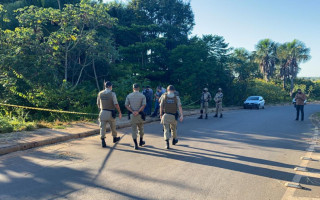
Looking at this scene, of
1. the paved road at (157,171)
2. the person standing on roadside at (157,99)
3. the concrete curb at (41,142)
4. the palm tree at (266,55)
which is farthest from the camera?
the palm tree at (266,55)

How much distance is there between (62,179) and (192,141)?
466cm

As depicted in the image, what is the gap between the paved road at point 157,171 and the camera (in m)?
4.43

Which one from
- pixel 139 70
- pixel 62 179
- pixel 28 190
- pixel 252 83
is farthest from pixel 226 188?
pixel 252 83

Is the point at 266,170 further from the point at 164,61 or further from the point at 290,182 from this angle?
the point at 164,61

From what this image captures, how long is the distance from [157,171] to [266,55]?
4938cm

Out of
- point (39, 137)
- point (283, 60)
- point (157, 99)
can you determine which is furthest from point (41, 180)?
point (283, 60)

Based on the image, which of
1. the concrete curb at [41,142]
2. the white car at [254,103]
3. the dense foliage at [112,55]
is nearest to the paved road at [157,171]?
the concrete curb at [41,142]

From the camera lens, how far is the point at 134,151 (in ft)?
23.9

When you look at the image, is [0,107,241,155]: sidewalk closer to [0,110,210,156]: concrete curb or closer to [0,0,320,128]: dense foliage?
[0,110,210,156]: concrete curb

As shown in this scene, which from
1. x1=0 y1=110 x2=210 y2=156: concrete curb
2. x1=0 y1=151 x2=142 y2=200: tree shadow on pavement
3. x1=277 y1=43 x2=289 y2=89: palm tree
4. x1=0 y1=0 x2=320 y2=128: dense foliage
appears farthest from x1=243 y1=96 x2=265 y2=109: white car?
x1=277 y1=43 x2=289 y2=89: palm tree

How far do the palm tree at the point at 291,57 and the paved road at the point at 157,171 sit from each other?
46990mm

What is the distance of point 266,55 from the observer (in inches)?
1965

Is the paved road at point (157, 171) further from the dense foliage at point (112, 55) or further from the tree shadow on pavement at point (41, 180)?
the dense foliage at point (112, 55)

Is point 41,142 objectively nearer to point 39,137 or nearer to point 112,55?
point 39,137
